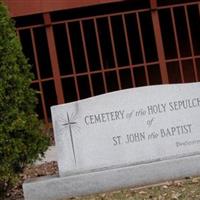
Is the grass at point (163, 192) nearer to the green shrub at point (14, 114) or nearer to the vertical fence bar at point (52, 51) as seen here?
the green shrub at point (14, 114)

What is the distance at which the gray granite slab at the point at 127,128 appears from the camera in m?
7.69

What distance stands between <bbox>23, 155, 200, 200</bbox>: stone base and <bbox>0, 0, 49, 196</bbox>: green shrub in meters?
0.30

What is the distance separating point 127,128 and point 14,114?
1.24m

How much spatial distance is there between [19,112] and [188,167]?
6.35ft

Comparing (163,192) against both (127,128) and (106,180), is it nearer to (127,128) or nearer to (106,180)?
(106,180)

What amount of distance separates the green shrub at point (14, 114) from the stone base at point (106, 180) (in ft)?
1.00

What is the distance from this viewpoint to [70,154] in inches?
303

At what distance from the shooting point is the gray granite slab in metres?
7.69

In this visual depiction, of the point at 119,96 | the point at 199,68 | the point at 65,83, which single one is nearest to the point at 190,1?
the point at 199,68

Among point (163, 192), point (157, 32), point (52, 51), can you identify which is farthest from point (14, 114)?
point (157, 32)

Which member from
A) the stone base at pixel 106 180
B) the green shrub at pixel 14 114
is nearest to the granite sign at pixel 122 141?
the stone base at pixel 106 180

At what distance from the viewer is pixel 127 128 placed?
7746 millimetres

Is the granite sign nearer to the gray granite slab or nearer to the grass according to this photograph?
the gray granite slab

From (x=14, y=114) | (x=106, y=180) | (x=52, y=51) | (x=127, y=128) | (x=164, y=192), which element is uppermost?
(x=52, y=51)
